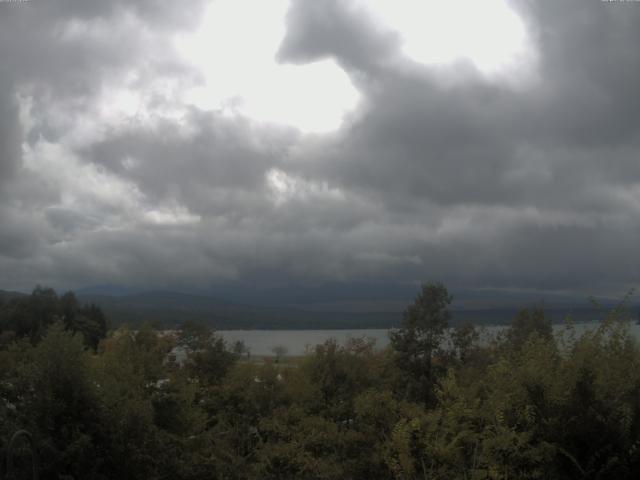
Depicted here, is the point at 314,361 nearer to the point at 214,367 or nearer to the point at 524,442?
the point at 214,367

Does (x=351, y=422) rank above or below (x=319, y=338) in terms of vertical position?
below

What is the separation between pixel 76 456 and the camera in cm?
992

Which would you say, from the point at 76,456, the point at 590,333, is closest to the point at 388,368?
the point at 590,333

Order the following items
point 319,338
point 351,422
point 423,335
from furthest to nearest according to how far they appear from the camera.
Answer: point 319,338 → point 423,335 → point 351,422

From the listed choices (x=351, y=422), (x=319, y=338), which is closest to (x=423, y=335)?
(x=351, y=422)

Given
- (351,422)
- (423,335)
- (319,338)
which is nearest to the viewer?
(351,422)

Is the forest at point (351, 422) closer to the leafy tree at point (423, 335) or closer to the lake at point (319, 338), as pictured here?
the lake at point (319, 338)

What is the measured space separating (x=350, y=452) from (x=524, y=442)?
538 centimetres

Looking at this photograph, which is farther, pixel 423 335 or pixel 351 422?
pixel 423 335

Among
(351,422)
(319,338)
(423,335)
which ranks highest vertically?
(423,335)

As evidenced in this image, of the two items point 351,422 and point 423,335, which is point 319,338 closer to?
point 423,335

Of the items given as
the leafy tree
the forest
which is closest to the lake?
the leafy tree

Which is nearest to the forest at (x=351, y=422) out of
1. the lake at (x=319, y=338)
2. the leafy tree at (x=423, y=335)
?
the lake at (x=319, y=338)

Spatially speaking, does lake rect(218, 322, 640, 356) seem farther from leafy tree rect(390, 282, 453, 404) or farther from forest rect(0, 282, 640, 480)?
forest rect(0, 282, 640, 480)
